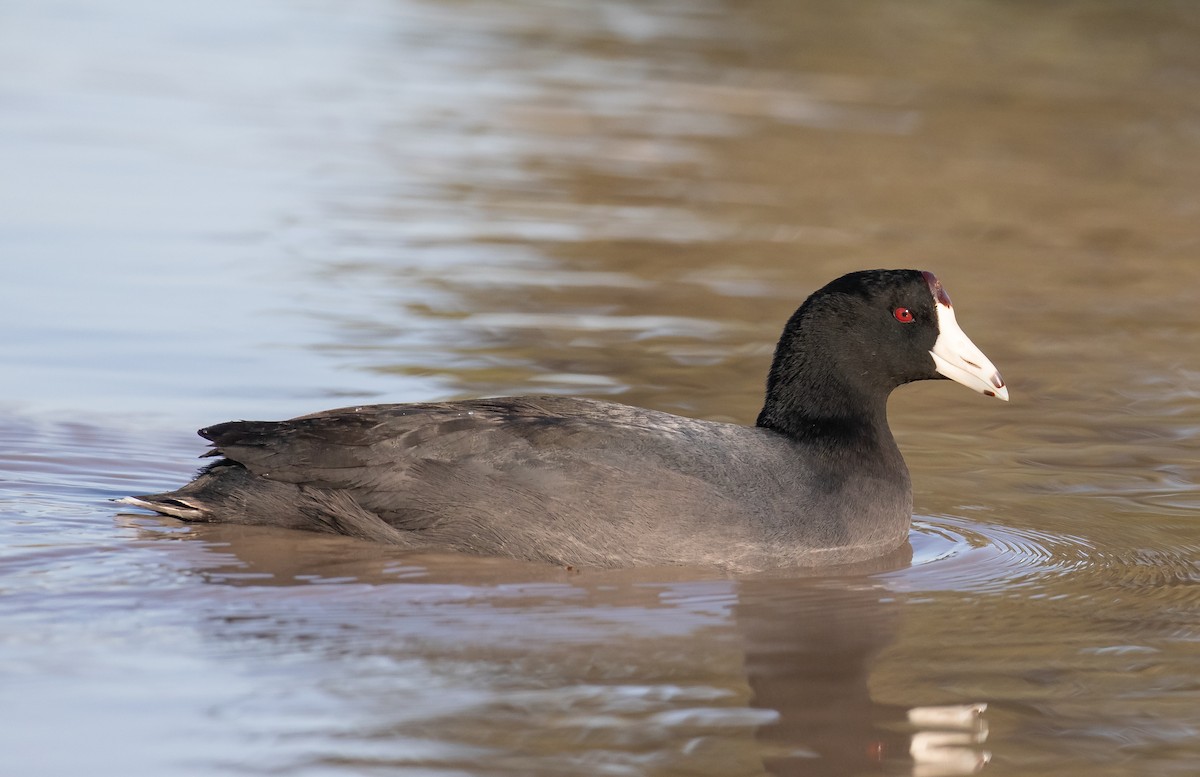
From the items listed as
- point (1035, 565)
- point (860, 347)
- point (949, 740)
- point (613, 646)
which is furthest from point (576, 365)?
point (949, 740)

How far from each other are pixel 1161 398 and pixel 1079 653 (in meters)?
3.90

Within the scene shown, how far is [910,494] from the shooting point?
7254 mm

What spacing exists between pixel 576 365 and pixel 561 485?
2.93m

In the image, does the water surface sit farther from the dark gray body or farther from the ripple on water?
the dark gray body

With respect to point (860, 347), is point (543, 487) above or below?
below

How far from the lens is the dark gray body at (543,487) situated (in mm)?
6613

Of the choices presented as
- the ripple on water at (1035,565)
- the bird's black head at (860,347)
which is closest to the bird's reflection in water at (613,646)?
the ripple on water at (1035,565)

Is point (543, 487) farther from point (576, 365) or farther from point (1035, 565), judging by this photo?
point (576, 365)

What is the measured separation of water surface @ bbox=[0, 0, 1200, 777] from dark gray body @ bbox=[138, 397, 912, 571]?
0.13m

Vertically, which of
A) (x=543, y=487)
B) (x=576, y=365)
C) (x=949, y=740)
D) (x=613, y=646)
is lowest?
(x=949, y=740)

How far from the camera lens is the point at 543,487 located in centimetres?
662

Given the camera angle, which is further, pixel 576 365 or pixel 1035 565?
pixel 576 365

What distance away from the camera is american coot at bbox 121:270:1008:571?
661cm

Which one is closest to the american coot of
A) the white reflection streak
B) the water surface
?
the water surface
